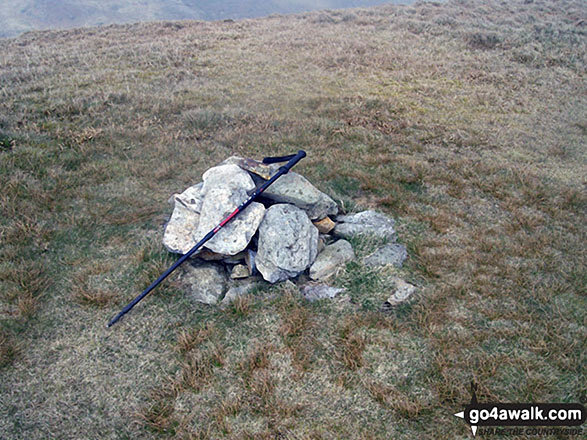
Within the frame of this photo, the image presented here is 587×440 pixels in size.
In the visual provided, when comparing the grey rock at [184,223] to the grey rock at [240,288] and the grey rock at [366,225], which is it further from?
the grey rock at [366,225]

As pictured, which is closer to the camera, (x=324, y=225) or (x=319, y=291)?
(x=319, y=291)

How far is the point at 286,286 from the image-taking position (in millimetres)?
4781

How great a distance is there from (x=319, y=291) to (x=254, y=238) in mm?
1137

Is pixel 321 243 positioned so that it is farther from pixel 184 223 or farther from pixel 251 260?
pixel 184 223

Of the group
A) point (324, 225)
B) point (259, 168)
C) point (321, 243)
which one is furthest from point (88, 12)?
point (321, 243)

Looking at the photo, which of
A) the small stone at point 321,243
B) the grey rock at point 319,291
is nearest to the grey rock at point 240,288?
the grey rock at point 319,291

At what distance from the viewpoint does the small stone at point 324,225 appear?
564 centimetres

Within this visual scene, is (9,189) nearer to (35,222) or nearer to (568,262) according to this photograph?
(35,222)

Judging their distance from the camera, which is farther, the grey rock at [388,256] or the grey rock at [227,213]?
the grey rock at [388,256]

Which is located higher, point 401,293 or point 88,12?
point 88,12

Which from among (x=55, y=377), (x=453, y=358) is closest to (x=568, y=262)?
(x=453, y=358)

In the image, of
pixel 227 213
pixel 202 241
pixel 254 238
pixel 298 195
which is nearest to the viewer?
pixel 202 241

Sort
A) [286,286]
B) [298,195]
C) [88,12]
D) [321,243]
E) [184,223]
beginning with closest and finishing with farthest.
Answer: [286,286] < [184,223] < [298,195] < [321,243] < [88,12]

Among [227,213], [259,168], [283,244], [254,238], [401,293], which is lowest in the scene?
[401,293]
